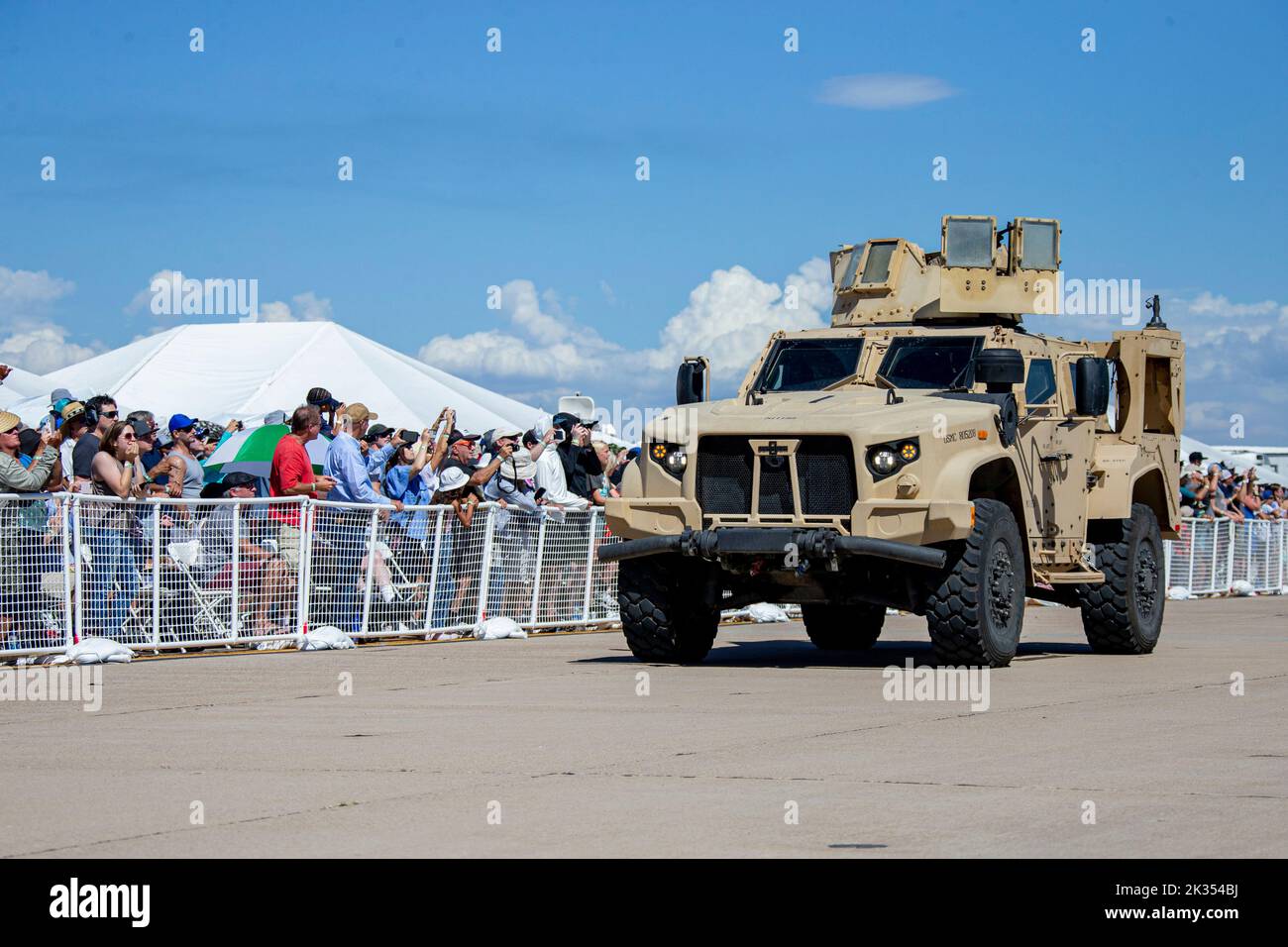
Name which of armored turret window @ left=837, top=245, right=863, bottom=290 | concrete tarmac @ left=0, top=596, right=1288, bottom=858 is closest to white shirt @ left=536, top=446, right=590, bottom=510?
armored turret window @ left=837, top=245, right=863, bottom=290

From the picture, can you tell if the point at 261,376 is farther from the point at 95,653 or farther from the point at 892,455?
the point at 892,455

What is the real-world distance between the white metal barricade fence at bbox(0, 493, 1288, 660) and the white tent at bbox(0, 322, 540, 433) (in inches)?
286

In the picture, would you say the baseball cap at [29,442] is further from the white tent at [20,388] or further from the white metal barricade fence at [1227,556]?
the white metal barricade fence at [1227,556]

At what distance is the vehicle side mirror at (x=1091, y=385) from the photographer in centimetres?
1493

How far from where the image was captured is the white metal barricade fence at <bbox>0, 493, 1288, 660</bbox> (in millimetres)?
14305

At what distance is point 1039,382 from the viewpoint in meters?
15.5

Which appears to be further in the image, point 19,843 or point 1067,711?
point 1067,711

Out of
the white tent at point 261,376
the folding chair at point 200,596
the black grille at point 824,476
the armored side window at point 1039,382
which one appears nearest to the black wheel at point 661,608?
the black grille at point 824,476

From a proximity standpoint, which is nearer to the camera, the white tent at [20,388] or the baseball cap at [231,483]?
the baseball cap at [231,483]

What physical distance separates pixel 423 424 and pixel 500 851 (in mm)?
20329

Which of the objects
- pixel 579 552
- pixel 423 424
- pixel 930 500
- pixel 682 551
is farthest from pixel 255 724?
pixel 423 424

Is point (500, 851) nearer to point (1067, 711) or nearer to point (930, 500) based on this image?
point (1067, 711)

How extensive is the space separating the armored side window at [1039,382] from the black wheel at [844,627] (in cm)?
258

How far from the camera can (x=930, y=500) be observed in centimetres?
1301
